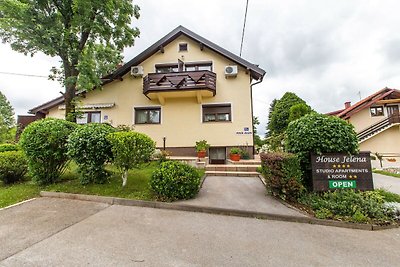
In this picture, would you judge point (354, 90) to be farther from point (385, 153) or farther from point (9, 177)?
point (9, 177)

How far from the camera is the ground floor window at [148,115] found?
12.2 meters

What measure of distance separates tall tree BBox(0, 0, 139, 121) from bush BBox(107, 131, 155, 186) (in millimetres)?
6341

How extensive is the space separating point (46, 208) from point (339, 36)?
14805 mm

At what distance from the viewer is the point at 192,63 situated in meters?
12.1

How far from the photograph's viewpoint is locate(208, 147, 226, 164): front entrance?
37.7 feet

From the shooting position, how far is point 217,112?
1175 centimetres

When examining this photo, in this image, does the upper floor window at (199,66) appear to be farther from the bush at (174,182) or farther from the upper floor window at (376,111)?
the upper floor window at (376,111)

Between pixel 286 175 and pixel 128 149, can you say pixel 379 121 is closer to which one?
pixel 286 175

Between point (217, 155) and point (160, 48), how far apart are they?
8419 millimetres

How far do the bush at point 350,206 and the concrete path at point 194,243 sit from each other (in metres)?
0.36

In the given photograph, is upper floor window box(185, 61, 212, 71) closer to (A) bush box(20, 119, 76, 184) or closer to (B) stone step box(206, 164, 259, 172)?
(B) stone step box(206, 164, 259, 172)

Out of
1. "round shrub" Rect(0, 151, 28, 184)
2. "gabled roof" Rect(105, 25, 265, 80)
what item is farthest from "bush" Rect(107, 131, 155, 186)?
"gabled roof" Rect(105, 25, 265, 80)

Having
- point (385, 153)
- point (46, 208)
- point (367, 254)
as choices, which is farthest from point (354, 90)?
point (46, 208)

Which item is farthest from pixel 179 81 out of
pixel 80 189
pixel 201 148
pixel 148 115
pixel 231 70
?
pixel 80 189
